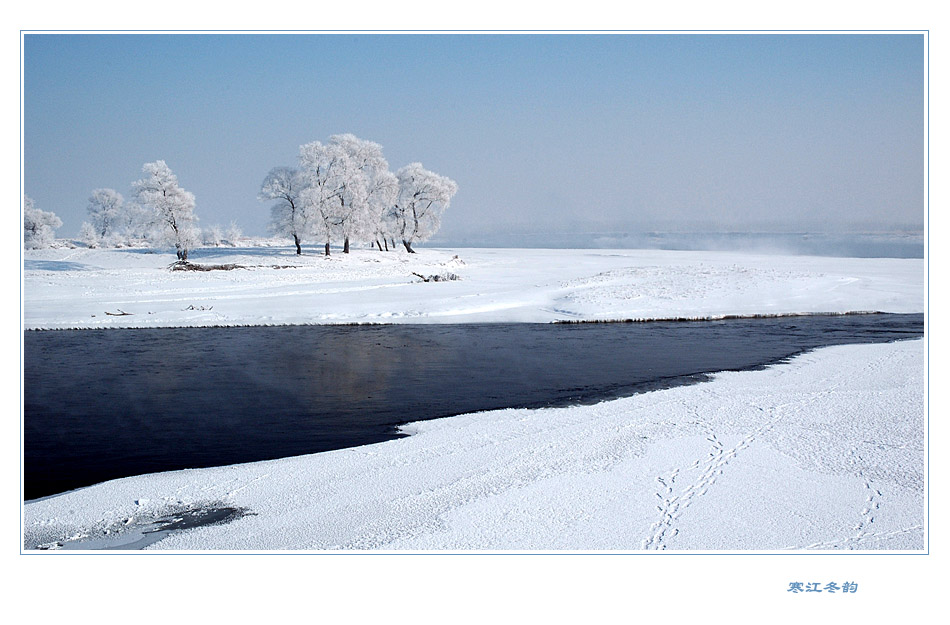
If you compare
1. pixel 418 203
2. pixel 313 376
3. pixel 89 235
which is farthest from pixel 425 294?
pixel 89 235

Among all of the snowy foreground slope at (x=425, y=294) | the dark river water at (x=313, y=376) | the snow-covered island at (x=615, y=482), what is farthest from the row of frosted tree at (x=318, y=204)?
the snow-covered island at (x=615, y=482)

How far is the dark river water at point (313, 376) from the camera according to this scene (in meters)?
8.80

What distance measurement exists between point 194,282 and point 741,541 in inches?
1027

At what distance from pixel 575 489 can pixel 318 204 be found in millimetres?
38820

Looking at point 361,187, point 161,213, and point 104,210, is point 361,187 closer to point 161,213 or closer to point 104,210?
point 161,213

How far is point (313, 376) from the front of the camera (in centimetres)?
1280

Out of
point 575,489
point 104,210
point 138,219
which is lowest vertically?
point 575,489

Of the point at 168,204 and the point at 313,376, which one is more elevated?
the point at 168,204

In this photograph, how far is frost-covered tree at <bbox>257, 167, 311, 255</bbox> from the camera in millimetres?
45312

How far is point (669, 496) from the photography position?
22.0ft

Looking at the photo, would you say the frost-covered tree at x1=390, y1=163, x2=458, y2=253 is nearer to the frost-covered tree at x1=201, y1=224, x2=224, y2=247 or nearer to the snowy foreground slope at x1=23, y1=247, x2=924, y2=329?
the frost-covered tree at x1=201, y1=224, x2=224, y2=247

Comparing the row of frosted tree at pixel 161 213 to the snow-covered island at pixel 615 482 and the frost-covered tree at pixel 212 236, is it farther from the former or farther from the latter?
the snow-covered island at pixel 615 482

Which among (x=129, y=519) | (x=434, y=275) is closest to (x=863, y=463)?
(x=129, y=519)
